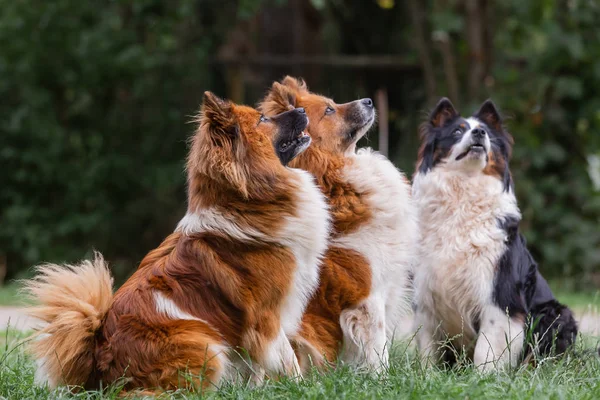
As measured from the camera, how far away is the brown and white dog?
161 inches

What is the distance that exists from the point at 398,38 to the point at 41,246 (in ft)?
26.9

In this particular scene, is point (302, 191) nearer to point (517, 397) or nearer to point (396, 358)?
point (396, 358)

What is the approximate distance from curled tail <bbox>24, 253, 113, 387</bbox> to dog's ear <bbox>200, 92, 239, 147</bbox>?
3.59 feet

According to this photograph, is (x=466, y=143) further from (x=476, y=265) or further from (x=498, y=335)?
A: (x=498, y=335)

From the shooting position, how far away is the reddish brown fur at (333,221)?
484cm

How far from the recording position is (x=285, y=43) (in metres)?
14.3

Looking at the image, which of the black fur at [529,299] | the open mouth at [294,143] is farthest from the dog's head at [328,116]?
the black fur at [529,299]

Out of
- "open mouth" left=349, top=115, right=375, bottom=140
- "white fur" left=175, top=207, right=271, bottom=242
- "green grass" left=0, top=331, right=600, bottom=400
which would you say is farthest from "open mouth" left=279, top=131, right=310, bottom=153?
"green grass" left=0, top=331, right=600, bottom=400

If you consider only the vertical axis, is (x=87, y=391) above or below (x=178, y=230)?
below

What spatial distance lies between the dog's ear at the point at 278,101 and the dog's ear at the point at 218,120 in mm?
889

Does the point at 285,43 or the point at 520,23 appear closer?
the point at 520,23

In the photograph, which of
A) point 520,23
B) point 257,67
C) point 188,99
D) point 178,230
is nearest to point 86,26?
point 188,99

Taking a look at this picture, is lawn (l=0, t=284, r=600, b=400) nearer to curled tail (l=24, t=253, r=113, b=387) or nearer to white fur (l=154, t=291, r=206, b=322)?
curled tail (l=24, t=253, r=113, b=387)

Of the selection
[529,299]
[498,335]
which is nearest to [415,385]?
[498,335]
